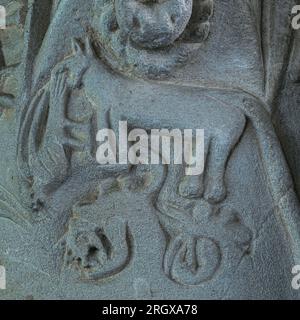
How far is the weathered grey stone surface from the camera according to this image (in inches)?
48.3

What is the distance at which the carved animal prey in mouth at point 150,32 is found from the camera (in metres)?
1.18

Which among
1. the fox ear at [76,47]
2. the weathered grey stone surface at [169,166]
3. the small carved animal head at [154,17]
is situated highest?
the small carved animal head at [154,17]

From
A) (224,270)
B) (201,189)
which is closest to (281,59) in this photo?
(201,189)

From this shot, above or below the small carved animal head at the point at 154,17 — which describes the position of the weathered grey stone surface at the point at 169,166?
below

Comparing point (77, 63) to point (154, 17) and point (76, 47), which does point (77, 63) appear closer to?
point (76, 47)

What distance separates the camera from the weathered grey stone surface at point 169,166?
4.03 ft

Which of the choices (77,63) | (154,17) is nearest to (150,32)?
(154,17)

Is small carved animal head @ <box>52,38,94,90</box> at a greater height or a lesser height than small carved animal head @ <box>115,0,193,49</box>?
lesser

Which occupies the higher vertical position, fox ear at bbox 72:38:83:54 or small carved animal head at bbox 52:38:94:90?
fox ear at bbox 72:38:83:54

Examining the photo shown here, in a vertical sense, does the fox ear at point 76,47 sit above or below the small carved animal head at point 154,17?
below

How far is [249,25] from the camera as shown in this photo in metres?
1.26

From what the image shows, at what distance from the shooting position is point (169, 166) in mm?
1233

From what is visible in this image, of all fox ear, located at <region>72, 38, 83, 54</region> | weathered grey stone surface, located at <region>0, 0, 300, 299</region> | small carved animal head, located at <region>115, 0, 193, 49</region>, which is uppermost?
small carved animal head, located at <region>115, 0, 193, 49</region>
